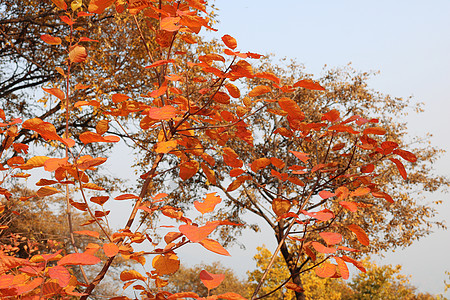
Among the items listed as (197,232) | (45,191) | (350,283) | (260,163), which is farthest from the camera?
(350,283)

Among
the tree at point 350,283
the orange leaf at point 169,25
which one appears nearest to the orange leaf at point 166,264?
the orange leaf at point 169,25

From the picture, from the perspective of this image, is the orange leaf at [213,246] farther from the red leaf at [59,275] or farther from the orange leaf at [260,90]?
the orange leaf at [260,90]

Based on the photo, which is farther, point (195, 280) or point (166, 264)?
point (195, 280)

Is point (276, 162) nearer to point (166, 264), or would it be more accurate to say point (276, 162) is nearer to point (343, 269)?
point (343, 269)


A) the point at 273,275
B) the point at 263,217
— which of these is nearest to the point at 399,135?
the point at 263,217

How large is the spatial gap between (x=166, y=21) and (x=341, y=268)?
0.94m

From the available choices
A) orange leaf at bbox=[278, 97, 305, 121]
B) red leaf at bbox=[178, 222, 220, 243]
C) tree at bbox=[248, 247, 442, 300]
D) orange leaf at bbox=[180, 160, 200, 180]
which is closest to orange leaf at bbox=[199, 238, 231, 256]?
red leaf at bbox=[178, 222, 220, 243]

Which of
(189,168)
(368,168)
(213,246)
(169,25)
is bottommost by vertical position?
(213,246)

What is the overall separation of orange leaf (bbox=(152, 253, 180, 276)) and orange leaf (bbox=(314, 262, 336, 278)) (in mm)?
439

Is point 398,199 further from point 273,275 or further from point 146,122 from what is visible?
point 146,122

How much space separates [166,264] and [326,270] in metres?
0.50

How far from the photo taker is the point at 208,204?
1.06 m

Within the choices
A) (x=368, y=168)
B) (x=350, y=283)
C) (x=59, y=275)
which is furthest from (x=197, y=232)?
(x=350, y=283)

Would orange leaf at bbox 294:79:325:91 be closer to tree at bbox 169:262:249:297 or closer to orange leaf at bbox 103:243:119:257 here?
orange leaf at bbox 103:243:119:257
